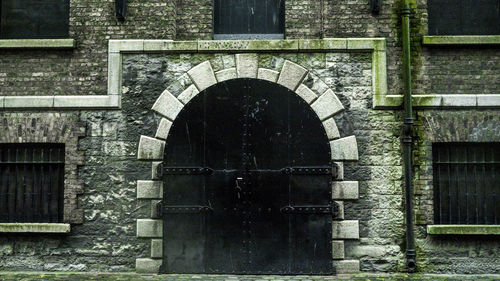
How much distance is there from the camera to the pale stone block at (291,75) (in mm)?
9148

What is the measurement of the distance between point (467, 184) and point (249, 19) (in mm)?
4353

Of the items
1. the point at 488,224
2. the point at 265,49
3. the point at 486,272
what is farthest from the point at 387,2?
the point at 486,272

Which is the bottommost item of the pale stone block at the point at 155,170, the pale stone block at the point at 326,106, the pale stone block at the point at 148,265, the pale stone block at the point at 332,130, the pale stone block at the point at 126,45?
the pale stone block at the point at 148,265

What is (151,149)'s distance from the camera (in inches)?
359

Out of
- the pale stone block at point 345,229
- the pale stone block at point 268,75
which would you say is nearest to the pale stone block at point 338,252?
the pale stone block at point 345,229

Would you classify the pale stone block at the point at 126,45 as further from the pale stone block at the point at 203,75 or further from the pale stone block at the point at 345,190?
the pale stone block at the point at 345,190

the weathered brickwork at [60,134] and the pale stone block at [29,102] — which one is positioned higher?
the pale stone block at [29,102]

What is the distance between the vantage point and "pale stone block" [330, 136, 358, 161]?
902 cm

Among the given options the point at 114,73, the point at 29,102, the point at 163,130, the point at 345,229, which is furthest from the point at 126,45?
the point at 345,229

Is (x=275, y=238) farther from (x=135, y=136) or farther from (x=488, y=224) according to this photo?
(x=488, y=224)

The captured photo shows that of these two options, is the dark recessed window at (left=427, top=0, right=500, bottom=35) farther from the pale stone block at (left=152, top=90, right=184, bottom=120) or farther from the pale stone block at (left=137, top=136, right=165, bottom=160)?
the pale stone block at (left=137, top=136, right=165, bottom=160)

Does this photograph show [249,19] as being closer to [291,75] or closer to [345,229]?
[291,75]

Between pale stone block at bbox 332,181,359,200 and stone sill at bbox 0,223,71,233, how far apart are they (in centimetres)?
410

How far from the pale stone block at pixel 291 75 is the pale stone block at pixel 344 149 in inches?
42.6
